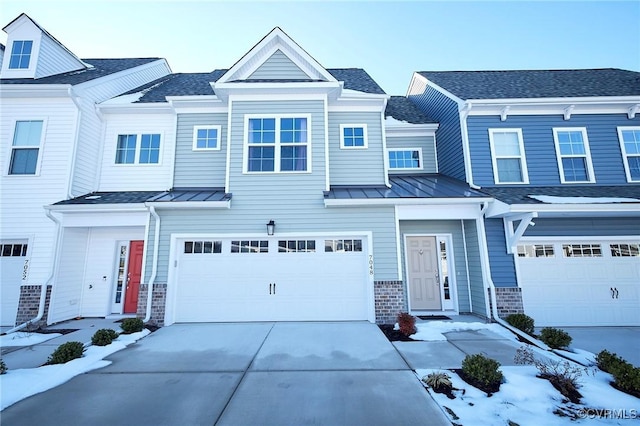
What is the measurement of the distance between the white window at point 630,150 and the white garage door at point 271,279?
29.3 feet

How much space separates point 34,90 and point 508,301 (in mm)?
15369

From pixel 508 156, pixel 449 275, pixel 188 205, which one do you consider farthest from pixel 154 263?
pixel 508 156

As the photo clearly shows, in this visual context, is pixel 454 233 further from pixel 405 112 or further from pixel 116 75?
pixel 116 75

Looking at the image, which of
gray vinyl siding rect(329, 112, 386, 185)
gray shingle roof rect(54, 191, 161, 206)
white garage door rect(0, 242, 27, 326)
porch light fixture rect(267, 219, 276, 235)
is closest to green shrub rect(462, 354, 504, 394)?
porch light fixture rect(267, 219, 276, 235)

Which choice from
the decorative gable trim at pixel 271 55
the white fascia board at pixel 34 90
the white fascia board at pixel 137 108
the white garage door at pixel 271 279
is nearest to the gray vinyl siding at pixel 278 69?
the decorative gable trim at pixel 271 55

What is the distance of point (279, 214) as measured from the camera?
779cm

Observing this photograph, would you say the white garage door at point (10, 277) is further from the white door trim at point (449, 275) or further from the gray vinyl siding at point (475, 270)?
the gray vinyl siding at point (475, 270)

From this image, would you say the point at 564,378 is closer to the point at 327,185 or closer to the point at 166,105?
the point at 327,185

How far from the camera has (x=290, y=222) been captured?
774 centimetres

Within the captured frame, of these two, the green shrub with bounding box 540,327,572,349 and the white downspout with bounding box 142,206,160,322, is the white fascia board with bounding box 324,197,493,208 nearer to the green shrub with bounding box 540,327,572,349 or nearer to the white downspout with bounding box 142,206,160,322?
the green shrub with bounding box 540,327,572,349

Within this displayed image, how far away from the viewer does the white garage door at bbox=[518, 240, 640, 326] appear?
7.53 meters

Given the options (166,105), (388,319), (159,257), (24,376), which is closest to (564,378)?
(388,319)

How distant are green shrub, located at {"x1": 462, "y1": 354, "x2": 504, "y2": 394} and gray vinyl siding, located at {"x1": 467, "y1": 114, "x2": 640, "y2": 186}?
6.11 m

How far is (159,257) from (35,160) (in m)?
5.03
